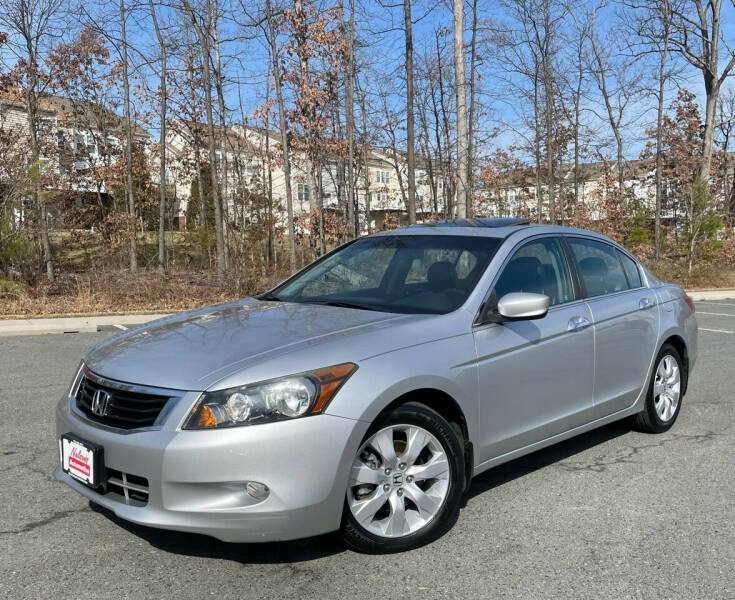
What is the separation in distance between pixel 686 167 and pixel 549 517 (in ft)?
137

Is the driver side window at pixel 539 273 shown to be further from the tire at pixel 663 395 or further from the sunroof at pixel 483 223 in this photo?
the tire at pixel 663 395

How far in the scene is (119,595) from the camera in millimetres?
3105

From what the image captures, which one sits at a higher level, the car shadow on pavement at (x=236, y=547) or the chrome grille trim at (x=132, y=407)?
the chrome grille trim at (x=132, y=407)

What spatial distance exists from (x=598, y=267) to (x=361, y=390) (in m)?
2.62

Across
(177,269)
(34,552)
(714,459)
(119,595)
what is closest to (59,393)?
(34,552)

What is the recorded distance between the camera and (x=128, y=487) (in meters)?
3.26

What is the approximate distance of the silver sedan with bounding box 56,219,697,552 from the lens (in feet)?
10.2

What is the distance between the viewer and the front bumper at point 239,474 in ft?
10.1

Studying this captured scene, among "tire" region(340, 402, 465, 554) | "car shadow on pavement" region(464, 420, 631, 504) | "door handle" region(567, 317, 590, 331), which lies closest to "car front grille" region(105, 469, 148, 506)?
"tire" region(340, 402, 465, 554)

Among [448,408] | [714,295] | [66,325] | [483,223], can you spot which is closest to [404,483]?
[448,408]

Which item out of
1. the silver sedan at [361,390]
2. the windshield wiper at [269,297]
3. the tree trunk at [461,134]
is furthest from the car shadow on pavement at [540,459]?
the tree trunk at [461,134]

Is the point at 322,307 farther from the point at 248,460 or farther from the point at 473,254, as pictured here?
the point at 248,460

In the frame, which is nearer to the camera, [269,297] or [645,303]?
[269,297]

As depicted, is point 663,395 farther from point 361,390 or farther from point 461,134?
point 461,134
